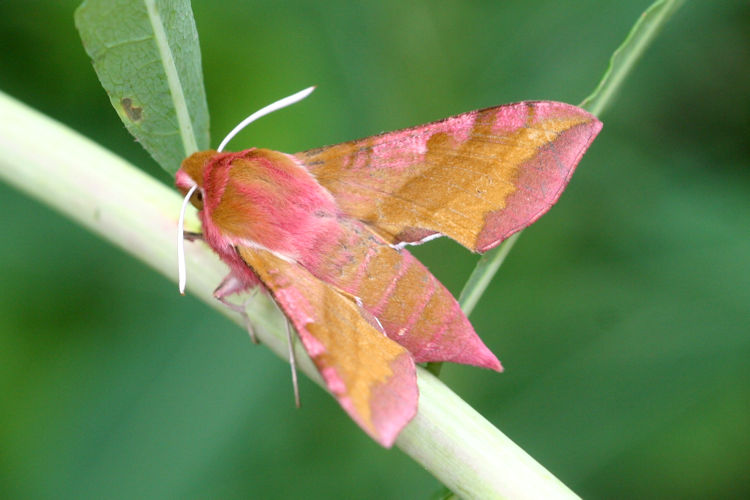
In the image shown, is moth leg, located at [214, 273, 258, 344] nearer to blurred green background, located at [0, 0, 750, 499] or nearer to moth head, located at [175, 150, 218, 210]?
moth head, located at [175, 150, 218, 210]

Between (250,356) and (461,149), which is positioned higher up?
(461,149)

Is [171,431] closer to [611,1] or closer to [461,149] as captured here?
[461,149]

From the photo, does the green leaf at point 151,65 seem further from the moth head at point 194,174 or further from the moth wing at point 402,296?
the moth wing at point 402,296

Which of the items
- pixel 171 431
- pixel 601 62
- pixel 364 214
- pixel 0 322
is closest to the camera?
pixel 364 214

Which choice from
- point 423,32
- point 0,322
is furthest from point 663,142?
point 0,322

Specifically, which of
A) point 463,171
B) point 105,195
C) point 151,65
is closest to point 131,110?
point 151,65

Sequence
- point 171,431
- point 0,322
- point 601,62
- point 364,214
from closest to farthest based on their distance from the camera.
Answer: point 364,214 < point 171,431 < point 0,322 < point 601,62

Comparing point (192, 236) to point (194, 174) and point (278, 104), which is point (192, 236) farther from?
point (278, 104)
